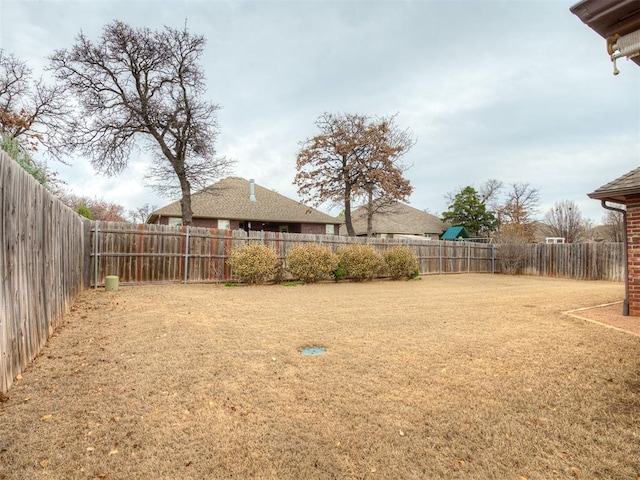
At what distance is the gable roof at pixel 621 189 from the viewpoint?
21.3 feet

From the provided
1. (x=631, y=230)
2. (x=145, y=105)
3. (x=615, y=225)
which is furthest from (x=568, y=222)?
(x=145, y=105)

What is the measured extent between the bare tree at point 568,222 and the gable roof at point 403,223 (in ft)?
38.9

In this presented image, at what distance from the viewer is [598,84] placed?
998cm

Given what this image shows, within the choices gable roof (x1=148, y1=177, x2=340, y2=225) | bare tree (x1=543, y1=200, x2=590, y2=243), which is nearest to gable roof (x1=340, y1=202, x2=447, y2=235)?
gable roof (x1=148, y1=177, x2=340, y2=225)

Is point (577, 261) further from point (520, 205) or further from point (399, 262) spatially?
point (520, 205)

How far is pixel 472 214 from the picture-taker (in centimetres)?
3781

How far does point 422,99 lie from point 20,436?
54.1 ft

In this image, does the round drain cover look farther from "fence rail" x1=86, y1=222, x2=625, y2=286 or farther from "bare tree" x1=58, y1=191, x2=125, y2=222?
"bare tree" x1=58, y1=191, x2=125, y2=222

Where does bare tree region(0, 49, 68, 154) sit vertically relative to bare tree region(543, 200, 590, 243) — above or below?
above

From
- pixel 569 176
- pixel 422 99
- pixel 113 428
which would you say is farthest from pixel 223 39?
pixel 569 176

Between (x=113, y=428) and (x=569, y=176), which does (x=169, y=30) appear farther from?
(x=569, y=176)

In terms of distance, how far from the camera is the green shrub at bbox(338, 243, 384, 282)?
14273 millimetres

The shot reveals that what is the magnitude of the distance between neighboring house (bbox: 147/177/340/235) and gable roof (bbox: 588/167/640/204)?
19.4 meters

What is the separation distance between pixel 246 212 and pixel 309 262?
13.3m
